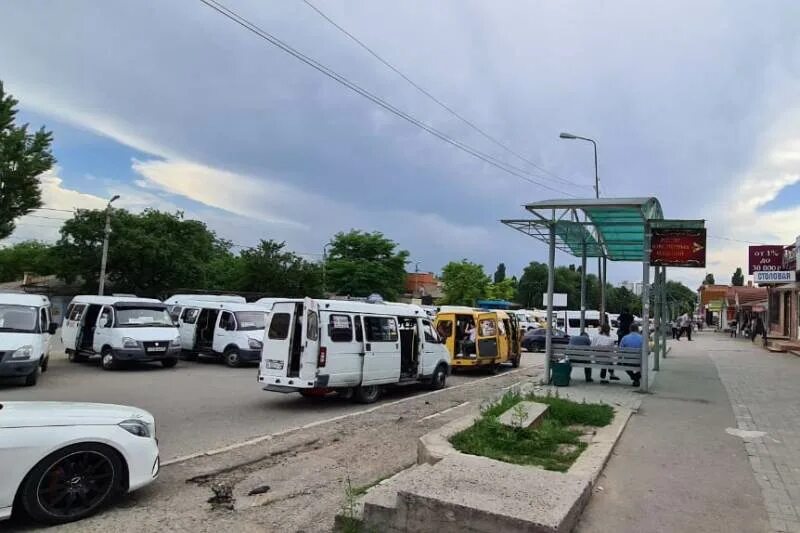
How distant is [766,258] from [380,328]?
23767 mm

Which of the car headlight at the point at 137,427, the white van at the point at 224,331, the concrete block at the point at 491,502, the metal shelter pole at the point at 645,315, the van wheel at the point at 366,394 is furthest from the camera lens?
the white van at the point at 224,331

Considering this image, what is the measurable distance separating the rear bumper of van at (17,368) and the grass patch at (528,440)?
9836 millimetres

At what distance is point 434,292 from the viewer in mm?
115750

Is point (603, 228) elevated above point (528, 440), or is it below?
above

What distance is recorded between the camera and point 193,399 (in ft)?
38.7

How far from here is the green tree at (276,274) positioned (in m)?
43.5

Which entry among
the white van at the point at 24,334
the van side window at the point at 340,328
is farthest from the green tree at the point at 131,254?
the van side window at the point at 340,328

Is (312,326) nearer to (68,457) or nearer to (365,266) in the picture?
(68,457)

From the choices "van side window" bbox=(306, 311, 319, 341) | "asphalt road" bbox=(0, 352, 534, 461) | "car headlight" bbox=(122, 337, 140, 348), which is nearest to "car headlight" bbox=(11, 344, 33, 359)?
"asphalt road" bbox=(0, 352, 534, 461)

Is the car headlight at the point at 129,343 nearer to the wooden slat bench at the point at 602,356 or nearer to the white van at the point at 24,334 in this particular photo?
the white van at the point at 24,334

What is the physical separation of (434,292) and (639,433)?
353 feet

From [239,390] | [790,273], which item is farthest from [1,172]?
[790,273]

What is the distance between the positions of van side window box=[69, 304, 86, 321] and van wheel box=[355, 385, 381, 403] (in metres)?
10.9

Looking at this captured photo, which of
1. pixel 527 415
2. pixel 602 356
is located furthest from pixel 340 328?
pixel 602 356
